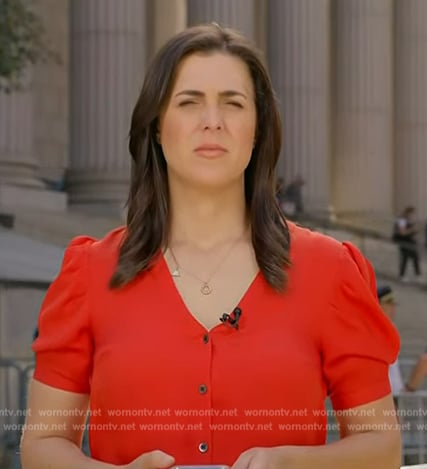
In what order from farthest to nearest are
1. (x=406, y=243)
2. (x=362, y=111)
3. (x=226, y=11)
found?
(x=362, y=111) → (x=226, y=11) → (x=406, y=243)

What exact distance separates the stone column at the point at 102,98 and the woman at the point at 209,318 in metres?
35.2

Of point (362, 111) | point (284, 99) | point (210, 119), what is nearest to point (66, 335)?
point (210, 119)

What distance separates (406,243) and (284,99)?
23.6ft

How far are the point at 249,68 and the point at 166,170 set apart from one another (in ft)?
1.28

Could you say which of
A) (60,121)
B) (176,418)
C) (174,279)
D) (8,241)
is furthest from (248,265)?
(60,121)

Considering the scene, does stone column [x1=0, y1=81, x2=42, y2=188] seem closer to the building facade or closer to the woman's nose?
the building facade

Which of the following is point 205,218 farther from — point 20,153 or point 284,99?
point 284,99

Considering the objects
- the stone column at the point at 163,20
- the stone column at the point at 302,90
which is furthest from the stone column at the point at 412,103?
the stone column at the point at 163,20

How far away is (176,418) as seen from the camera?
4.21 m

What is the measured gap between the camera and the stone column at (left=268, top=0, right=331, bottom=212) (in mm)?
45781

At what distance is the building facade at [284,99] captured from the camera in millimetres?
40344

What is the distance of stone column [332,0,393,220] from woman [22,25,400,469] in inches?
1758

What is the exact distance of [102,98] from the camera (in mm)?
40344

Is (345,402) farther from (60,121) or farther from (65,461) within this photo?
(60,121)
